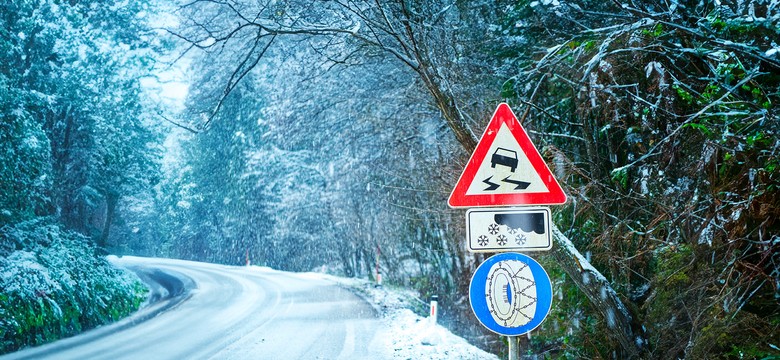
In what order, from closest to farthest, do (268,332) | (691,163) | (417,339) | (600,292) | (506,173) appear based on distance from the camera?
(506,173), (691,163), (600,292), (417,339), (268,332)

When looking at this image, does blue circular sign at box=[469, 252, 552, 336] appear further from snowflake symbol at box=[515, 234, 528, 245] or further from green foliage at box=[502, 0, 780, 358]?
green foliage at box=[502, 0, 780, 358]

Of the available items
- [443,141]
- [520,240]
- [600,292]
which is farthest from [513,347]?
[443,141]

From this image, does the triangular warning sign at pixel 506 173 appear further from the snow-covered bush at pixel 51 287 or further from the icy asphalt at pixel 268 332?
the snow-covered bush at pixel 51 287

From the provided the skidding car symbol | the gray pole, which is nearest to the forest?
the skidding car symbol

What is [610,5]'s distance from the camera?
277 inches

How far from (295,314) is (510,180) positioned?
13.2 meters

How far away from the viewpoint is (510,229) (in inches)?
163

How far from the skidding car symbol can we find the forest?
3.87ft

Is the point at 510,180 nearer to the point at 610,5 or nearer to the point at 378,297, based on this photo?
the point at 610,5

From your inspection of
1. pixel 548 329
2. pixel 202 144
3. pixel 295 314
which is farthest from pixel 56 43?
pixel 202 144

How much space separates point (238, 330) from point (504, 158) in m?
11.0

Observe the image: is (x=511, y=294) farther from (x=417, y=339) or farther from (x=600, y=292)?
(x=417, y=339)

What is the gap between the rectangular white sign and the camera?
13.5 ft

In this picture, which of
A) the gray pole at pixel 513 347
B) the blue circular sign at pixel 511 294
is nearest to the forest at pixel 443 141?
the blue circular sign at pixel 511 294
